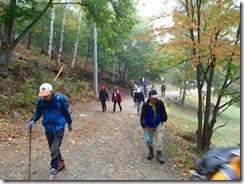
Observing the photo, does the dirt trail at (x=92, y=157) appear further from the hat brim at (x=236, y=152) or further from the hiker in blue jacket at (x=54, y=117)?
the hat brim at (x=236, y=152)

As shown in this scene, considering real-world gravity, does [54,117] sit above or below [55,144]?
above

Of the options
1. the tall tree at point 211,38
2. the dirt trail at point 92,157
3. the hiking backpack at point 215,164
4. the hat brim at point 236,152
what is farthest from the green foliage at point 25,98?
the hat brim at point 236,152

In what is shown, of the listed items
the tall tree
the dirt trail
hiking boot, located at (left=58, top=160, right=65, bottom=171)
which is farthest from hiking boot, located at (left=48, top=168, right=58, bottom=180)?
the tall tree

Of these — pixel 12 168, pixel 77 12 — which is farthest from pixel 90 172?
pixel 77 12

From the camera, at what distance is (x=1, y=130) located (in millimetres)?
8297

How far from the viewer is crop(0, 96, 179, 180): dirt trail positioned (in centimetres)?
578

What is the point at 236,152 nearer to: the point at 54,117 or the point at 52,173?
the point at 54,117

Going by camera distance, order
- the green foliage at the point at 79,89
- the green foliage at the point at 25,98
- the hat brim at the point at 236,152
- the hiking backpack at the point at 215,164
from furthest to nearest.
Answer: the green foliage at the point at 79,89, the green foliage at the point at 25,98, the hat brim at the point at 236,152, the hiking backpack at the point at 215,164

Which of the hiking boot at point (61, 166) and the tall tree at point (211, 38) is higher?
the tall tree at point (211, 38)

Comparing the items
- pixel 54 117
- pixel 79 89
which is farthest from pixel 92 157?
pixel 79 89

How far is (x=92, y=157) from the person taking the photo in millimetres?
6844

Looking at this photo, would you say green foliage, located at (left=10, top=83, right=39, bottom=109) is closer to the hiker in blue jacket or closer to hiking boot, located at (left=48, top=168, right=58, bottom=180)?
the hiker in blue jacket

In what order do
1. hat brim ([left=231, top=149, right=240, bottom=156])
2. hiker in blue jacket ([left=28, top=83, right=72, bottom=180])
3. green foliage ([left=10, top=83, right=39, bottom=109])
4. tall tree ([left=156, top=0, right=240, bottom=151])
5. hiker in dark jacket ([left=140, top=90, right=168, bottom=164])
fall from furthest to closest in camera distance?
green foliage ([left=10, top=83, right=39, bottom=109]) < tall tree ([left=156, top=0, right=240, bottom=151]) < hiker in dark jacket ([left=140, top=90, right=168, bottom=164]) < hiker in blue jacket ([left=28, top=83, right=72, bottom=180]) < hat brim ([left=231, top=149, right=240, bottom=156])

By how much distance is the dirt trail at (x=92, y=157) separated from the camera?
578 cm
